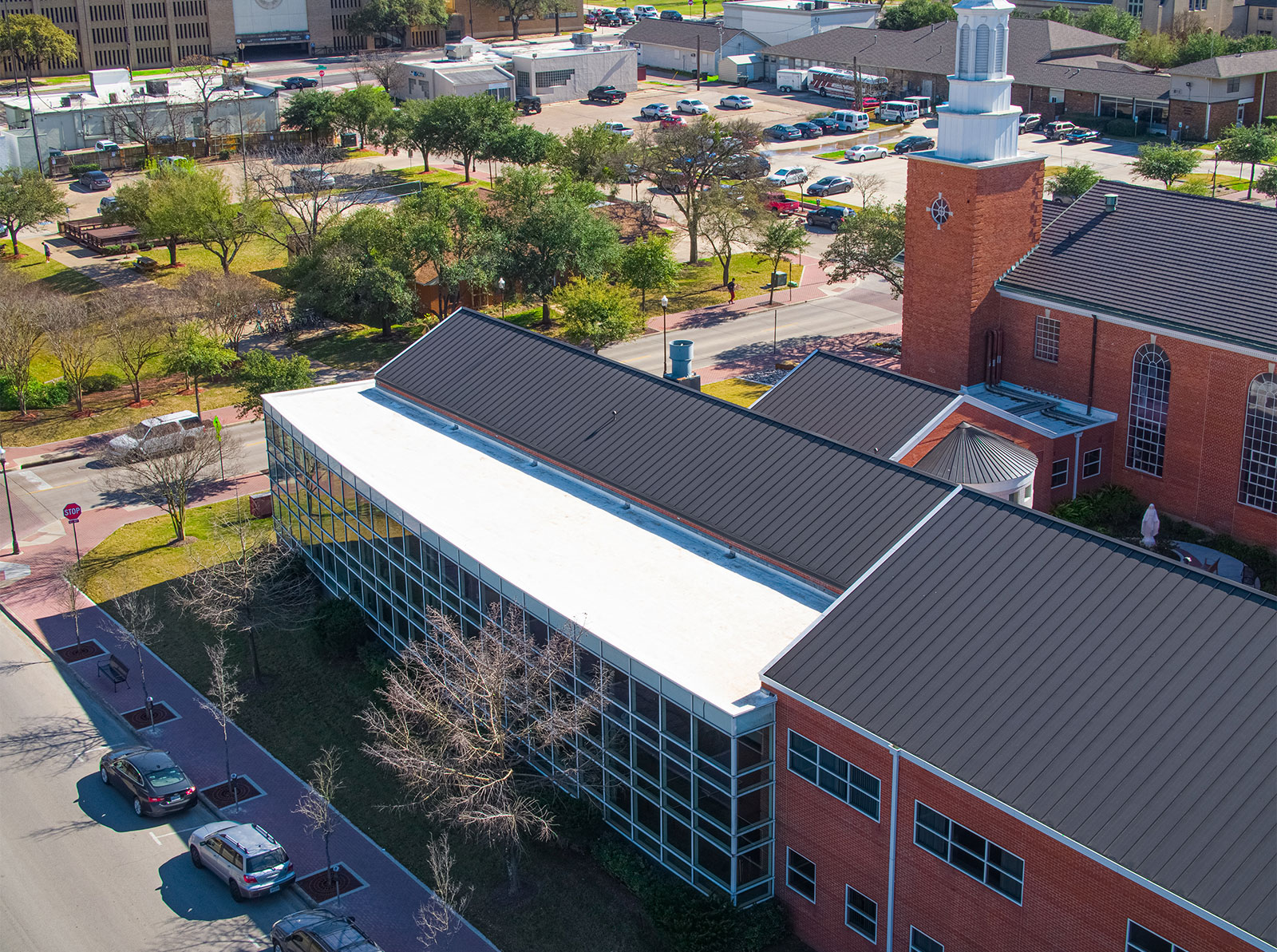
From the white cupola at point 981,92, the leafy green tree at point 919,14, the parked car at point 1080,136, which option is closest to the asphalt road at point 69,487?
the white cupola at point 981,92

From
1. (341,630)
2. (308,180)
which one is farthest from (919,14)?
(341,630)

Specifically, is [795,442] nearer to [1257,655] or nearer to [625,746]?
[625,746]

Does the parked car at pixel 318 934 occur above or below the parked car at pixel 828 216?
below

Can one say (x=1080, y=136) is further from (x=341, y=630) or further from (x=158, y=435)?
(x=341, y=630)

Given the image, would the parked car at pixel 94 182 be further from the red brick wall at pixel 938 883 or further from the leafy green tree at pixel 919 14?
the red brick wall at pixel 938 883

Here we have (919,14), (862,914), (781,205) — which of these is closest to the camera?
(862,914)

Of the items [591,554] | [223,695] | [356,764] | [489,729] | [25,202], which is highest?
[25,202]
